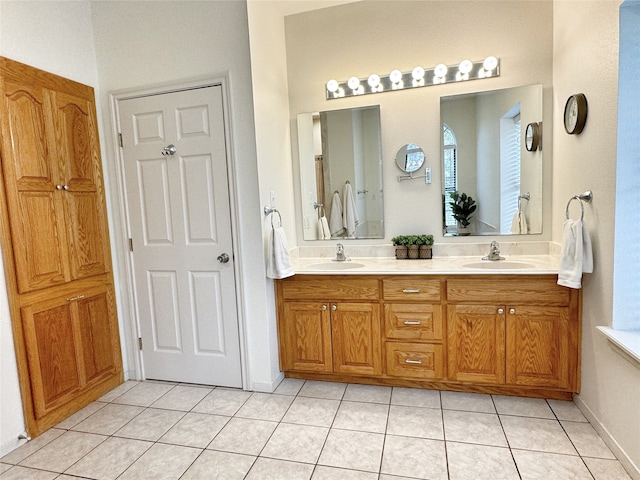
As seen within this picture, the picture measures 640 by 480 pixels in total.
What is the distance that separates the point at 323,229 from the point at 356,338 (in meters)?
0.95

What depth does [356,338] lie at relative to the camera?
96.6 inches

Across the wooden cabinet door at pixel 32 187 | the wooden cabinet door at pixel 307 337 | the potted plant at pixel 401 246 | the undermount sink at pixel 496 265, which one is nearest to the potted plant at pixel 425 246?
the potted plant at pixel 401 246

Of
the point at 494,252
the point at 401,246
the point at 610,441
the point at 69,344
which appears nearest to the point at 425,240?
the point at 401,246

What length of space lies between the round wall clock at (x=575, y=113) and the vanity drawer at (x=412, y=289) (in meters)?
1.15

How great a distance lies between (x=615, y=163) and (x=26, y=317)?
3109 mm

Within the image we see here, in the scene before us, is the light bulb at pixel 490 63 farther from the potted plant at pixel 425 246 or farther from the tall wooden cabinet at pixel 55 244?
the tall wooden cabinet at pixel 55 244

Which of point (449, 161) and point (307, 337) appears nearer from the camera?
point (307, 337)

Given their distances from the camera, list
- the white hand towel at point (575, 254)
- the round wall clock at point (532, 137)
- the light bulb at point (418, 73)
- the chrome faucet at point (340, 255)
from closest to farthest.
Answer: the white hand towel at point (575, 254), the round wall clock at point (532, 137), the light bulb at point (418, 73), the chrome faucet at point (340, 255)

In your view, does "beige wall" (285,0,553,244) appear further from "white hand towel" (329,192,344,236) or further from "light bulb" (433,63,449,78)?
"white hand towel" (329,192,344,236)

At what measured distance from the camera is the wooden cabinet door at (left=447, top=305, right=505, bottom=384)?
2.21m

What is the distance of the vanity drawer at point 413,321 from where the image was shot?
7.56ft

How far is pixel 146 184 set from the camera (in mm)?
2576

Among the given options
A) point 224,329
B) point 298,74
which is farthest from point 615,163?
point 224,329

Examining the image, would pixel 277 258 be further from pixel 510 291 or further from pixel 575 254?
pixel 575 254
